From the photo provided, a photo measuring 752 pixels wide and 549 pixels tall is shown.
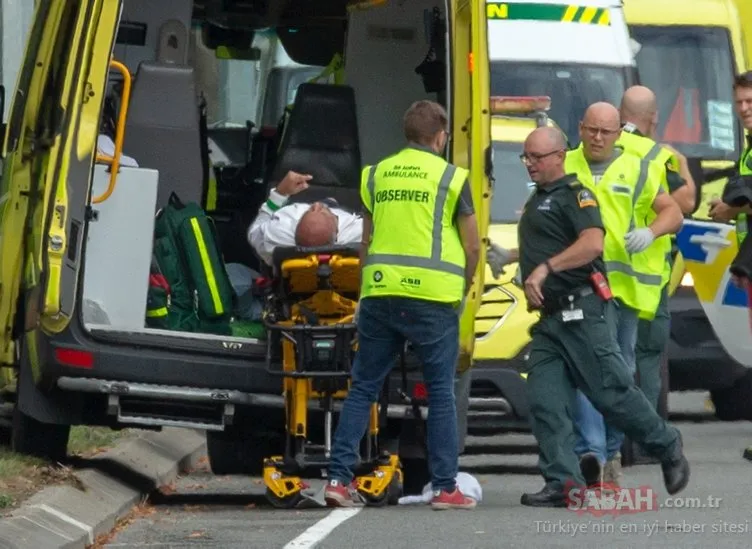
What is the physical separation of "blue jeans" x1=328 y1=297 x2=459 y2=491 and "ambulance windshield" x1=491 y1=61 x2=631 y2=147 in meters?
6.27

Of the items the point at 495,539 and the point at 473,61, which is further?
the point at 473,61

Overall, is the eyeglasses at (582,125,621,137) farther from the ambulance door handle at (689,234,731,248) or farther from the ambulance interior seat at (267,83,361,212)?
the ambulance door handle at (689,234,731,248)

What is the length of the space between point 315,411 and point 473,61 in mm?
1639

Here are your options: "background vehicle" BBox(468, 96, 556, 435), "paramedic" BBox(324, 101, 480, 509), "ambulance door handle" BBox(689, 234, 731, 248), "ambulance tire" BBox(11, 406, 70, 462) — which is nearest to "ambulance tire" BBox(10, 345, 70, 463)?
"ambulance tire" BBox(11, 406, 70, 462)

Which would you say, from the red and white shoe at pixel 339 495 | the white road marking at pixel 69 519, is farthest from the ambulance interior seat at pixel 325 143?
the white road marking at pixel 69 519

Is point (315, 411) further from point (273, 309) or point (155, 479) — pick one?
point (155, 479)

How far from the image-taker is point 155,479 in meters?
11.3

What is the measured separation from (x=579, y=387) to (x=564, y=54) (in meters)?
6.35

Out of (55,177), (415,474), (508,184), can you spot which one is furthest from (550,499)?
(508,184)

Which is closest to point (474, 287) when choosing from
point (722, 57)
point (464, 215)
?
point (464, 215)

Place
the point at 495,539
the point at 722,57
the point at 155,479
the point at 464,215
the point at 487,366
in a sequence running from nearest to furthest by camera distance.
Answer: the point at 495,539 < the point at 464,215 < the point at 155,479 < the point at 487,366 < the point at 722,57

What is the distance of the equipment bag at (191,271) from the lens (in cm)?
1079

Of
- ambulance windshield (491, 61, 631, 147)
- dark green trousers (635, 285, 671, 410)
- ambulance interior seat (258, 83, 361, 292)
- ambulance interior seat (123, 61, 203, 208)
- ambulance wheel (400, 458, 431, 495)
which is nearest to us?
ambulance wheel (400, 458, 431, 495)

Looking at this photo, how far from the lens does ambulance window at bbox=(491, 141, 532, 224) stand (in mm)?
13492
